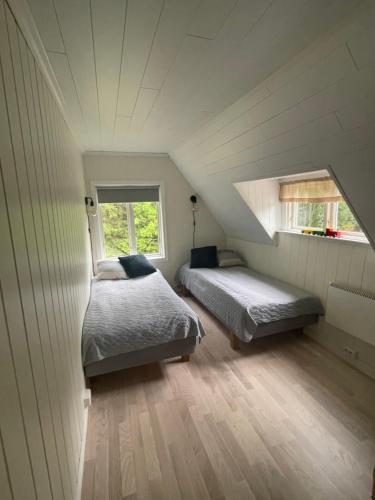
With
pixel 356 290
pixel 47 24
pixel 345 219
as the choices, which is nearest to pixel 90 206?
pixel 47 24

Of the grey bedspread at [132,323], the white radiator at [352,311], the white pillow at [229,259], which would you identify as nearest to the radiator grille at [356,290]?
the white radiator at [352,311]

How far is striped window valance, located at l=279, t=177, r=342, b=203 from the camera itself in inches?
96.2

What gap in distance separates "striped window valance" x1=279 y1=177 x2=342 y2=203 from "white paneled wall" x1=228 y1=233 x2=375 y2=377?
0.42 metres

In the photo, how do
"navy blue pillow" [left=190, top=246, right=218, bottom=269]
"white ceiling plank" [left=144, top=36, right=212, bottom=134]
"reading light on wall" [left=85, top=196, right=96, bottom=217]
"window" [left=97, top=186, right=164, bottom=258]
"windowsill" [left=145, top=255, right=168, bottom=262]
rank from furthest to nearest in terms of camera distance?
"windowsill" [left=145, top=255, right=168, bottom=262]
"navy blue pillow" [left=190, top=246, right=218, bottom=269]
"window" [left=97, top=186, right=164, bottom=258]
"reading light on wall" [left=85, top=196, right=96, bottom=217]
"white ceiling plank" [left=144, top=36, right=212, bottom=134]

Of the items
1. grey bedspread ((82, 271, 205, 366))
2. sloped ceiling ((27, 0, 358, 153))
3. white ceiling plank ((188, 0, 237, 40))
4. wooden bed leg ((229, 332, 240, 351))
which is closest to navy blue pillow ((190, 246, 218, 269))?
grey bedspread ((82, 271, 205, 366))

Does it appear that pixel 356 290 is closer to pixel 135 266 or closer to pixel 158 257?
pixel 135 266

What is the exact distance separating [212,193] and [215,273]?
1.17m

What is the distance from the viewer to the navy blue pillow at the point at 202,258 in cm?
388

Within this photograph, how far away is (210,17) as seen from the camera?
40.4 inches

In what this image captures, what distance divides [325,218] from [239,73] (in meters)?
1.84

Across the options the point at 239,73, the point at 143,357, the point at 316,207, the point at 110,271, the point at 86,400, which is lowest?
the point at 86,400

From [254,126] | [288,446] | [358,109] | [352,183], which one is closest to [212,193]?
[254,126]

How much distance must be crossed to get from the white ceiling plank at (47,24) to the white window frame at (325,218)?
8.49ft

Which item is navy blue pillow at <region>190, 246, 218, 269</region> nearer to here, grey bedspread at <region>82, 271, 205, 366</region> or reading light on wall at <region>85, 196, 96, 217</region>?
grey bedspread at <region>82, 271, 205, 366</region>
